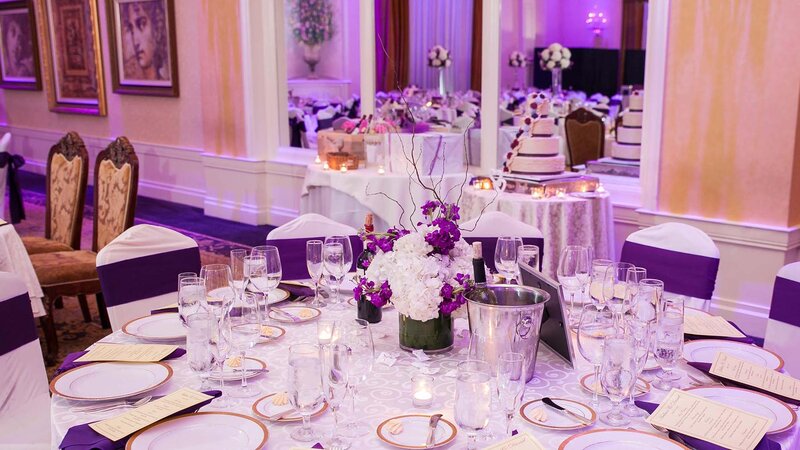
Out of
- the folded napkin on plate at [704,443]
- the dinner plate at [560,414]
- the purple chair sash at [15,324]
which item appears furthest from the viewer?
the purple chair sash at [15,324]

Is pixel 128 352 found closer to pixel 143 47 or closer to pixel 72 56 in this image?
pixel 143 47

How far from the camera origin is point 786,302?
2.33 metres

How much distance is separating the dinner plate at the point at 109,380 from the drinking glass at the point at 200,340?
0.58 ft

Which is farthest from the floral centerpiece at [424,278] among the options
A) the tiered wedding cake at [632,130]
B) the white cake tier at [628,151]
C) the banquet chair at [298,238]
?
the tiered wedding cake at [632,130]

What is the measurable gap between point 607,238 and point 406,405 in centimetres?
307

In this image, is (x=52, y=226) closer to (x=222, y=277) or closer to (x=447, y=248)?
(x=222, y=277)

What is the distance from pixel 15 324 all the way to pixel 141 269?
0.50 meters

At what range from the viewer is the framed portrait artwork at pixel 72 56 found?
9.32 metres

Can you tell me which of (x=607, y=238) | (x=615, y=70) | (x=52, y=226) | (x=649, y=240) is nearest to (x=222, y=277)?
(x=649, y=240)

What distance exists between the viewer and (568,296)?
7.40 feet

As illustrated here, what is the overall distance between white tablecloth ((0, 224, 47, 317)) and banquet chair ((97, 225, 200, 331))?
1109mm

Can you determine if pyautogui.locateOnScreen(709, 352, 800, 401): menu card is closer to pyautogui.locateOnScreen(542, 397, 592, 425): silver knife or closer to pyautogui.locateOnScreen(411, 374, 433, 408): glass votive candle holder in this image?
pyautogui.locateOnScreen(542, 397, 592, 425): silver knife

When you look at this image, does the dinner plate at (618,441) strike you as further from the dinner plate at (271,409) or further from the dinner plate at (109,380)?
the dinner plate at (109,380)

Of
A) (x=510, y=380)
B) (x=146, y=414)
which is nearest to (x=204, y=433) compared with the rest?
(x=146, y=414)
